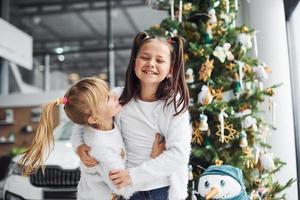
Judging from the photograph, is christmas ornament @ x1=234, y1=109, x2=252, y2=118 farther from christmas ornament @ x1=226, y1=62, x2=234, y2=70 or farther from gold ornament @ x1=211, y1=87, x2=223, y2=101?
christmas ornament @ x1=226, y1=62, x2=234, y2=70

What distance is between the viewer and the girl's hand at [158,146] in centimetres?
162

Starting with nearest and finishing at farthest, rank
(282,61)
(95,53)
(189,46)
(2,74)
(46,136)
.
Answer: (46,136), (189,46), (282,61), (2,74), (95,53)

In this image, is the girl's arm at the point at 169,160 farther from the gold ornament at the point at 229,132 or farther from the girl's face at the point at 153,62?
the gold ornament at the point at 229,132

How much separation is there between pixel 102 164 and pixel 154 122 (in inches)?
11.5

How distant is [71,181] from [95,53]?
Answer: 17.9ft

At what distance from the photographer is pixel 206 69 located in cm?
240

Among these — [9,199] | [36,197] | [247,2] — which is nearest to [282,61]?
[247,2]

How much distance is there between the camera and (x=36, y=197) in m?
3.52

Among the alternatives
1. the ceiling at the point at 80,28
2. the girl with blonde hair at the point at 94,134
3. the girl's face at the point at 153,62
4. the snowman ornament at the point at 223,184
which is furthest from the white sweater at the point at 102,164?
the ceiling at the point at 80,28

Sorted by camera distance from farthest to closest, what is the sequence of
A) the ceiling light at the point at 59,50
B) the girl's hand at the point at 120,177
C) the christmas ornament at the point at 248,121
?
the ceiling light at the point at 59,50 < the christmas ornament at the point at 248,121 < the girl's hand at the point at 120,177

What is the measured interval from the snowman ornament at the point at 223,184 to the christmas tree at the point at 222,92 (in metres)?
0.27

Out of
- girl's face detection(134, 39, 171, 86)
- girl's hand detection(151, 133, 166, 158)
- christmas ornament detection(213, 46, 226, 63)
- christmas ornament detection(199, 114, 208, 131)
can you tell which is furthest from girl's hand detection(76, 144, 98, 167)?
christmas ornament detection(213, 46, 226, 63)

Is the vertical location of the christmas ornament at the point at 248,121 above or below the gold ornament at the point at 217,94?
below

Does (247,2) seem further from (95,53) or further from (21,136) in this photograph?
(95,53)
